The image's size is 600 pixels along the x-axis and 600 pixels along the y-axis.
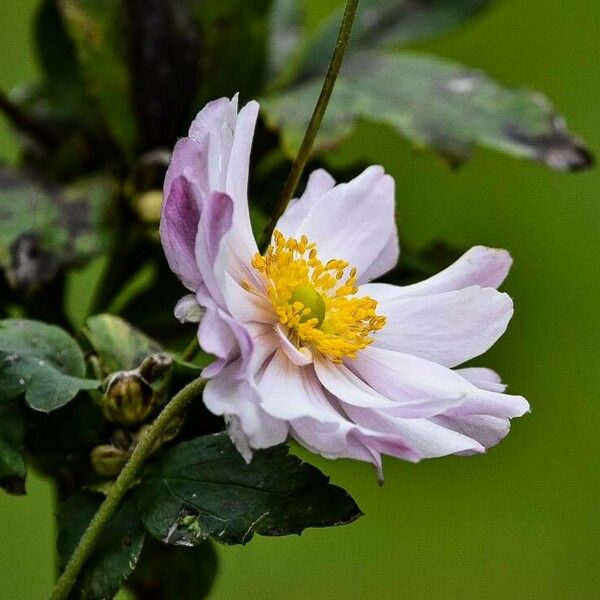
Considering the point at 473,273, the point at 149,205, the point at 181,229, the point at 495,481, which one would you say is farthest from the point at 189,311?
the point at 495,481

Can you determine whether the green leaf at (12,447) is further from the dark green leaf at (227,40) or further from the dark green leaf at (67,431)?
the dark green leaf at (227,40)

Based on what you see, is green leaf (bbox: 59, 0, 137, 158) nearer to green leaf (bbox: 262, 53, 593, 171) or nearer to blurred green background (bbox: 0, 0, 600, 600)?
green leaf (bbox: 262, 53, 593, 171)

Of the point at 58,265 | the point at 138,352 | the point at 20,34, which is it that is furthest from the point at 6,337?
the point at 20,34

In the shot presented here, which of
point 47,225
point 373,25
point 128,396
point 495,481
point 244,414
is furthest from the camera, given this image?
point 495,481

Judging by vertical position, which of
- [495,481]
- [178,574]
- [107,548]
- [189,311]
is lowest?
[495,481]

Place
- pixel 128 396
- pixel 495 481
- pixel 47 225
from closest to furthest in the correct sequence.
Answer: pixel 128 396, pixel 47 225, pixel 495 481

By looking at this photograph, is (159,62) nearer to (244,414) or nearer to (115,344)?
(115,344)
